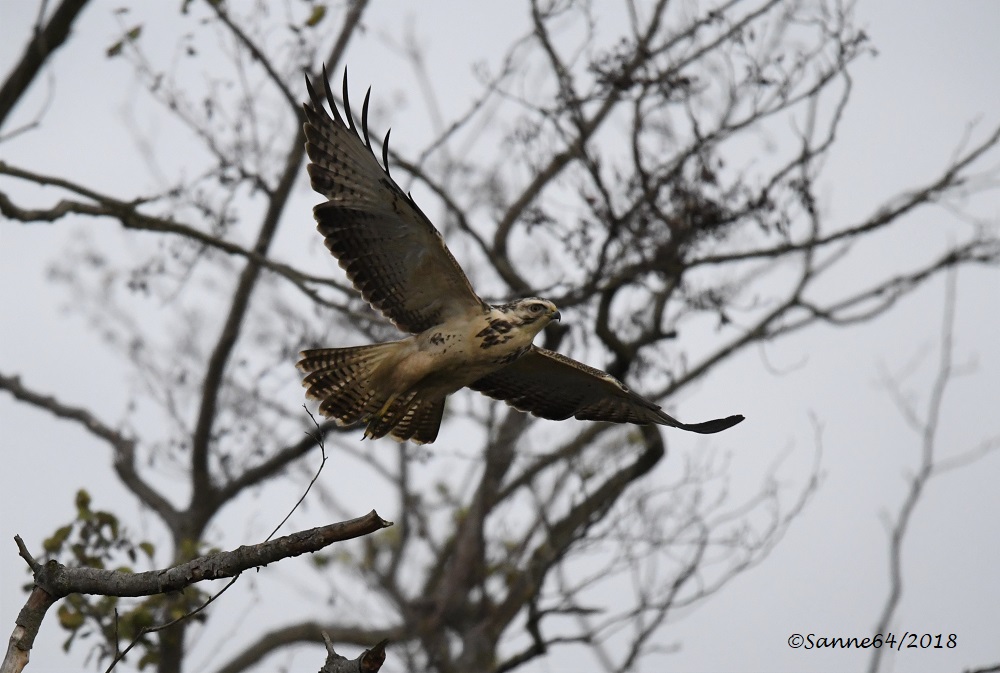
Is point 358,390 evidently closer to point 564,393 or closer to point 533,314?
point 533,314

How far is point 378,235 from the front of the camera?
677 centimetres

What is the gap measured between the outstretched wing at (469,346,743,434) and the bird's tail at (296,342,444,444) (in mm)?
568

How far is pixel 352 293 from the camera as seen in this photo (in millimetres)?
7902

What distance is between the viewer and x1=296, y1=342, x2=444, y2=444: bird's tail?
7.14 meters

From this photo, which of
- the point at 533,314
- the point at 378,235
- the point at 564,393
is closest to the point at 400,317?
the point at 378,235

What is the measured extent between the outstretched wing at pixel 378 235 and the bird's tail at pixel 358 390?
12.3 inches

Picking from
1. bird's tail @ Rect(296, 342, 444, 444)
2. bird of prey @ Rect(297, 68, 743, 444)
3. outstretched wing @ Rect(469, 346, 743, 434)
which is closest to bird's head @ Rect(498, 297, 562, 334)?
bird of prey @ Rect(297, 68, 743, 444)

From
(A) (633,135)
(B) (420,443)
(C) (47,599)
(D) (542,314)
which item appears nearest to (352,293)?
(B) (420,443)

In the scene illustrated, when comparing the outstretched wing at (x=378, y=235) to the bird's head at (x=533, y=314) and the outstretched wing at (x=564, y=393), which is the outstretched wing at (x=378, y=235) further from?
the outstretched wing at (x=564, y=393)

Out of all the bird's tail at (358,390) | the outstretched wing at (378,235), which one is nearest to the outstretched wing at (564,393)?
the bird's tail at (358,390)

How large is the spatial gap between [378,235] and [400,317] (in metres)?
0.53

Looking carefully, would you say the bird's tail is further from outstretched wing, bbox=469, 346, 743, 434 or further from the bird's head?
the bird's head

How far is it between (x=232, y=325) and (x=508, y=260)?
2533 millimetres

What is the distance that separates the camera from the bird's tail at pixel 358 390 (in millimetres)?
7145
